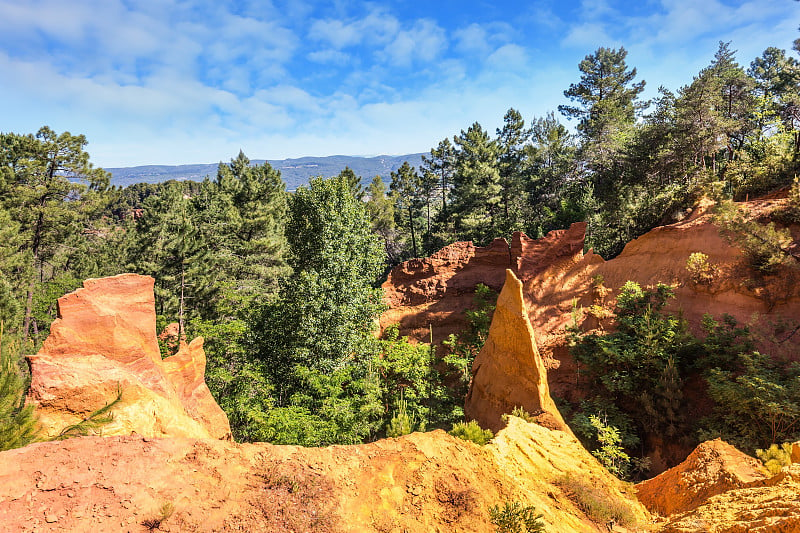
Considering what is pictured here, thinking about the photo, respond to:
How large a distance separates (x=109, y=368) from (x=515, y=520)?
7624 millimetres

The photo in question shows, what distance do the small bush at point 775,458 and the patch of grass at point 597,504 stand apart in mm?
2737

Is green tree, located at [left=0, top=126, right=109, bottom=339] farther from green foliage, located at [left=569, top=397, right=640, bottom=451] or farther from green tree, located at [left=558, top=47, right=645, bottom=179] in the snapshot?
green tree, located at [left=558, top=47, right=645, bottom=179]

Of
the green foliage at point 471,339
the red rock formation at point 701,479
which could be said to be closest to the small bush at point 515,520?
the red rock formation at point 701,479

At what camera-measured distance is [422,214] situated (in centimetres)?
4538

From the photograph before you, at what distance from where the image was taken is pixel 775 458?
294 inches

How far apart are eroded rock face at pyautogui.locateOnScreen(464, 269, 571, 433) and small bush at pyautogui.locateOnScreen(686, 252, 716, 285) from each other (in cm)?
774

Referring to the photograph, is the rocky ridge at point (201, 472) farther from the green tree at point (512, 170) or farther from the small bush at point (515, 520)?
the green tree at point (512, 170)

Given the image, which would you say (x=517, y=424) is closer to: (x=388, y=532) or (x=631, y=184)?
(x=388, y=532)

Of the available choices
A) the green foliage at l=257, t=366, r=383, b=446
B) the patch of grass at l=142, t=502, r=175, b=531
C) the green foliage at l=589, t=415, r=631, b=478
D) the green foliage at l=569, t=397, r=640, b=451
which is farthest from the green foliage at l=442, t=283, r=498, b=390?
the patch of grass at l=142, t=502, r=175, b=531

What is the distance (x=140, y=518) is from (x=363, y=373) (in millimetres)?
10636

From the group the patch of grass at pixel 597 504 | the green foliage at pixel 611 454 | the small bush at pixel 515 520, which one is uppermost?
the small bush at pixel 515 520

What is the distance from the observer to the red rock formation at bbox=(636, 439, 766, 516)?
6.49 metres

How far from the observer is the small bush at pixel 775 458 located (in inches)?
267

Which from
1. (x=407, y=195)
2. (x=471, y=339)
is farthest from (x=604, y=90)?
(x=471, y=339)
